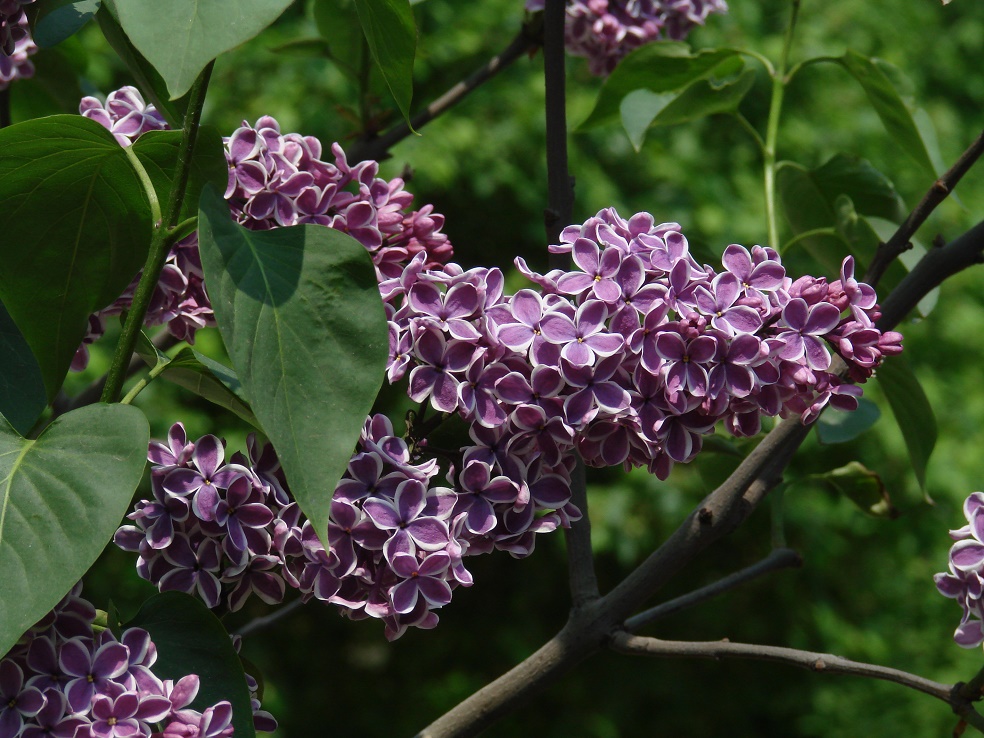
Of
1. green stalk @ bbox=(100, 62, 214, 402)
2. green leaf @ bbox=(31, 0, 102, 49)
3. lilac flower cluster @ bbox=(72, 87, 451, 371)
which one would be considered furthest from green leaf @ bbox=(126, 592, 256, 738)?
green leaf @ bbox=(31, 0, 102, 49)

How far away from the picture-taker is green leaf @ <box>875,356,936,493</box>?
1.01m

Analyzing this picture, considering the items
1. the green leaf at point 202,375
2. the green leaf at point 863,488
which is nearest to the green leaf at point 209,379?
the green leaf at point 202,375

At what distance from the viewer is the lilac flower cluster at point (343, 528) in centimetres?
63

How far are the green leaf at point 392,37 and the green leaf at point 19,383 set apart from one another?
30cm

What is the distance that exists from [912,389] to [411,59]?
0.59m

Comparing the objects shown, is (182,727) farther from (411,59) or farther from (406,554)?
(411,59)

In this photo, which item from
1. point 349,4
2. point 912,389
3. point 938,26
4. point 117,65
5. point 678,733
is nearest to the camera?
point 912,389

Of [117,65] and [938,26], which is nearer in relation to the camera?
[117,65]

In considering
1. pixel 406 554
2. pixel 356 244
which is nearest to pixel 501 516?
pixel 406 554

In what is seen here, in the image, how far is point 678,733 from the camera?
338 cm

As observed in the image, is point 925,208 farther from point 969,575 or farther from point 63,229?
point 63,229

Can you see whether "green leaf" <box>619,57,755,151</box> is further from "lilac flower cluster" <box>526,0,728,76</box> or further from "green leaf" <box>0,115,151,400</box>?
"green leaf" <box>0,115,151,400</box>

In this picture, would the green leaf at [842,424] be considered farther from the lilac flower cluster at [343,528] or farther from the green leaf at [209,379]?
the green leaf at [209,379]

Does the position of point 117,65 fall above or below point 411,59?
below
